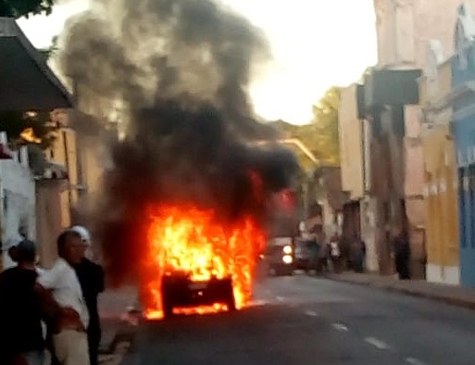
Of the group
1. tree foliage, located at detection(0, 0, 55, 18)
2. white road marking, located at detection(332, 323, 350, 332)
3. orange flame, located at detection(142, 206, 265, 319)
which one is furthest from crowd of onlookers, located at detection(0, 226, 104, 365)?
orange flame, located at detection(142, 206, 265, 319)

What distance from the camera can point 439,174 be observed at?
5025 cm

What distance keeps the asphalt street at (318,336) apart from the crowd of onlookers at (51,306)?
6788 mm

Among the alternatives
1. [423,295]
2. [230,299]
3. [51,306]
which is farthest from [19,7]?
[423,295]

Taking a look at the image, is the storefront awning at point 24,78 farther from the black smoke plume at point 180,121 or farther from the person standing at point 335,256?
the person standing at point 335,256

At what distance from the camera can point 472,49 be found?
1729 inches

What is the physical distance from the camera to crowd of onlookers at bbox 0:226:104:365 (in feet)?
35.2

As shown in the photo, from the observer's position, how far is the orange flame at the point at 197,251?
116 feet

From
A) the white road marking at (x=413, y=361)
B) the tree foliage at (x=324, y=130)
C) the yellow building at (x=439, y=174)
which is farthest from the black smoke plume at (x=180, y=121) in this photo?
the tree foliage at (x=324, y=130)

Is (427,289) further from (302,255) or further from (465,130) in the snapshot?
(302,255)

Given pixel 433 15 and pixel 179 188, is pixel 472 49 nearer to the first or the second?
pixel 179 188

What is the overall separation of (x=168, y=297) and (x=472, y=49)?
48.9 ft

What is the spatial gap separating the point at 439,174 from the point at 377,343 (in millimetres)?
27892

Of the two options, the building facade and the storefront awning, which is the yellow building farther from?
the storefront awning

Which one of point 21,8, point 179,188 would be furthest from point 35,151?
point 21,8
